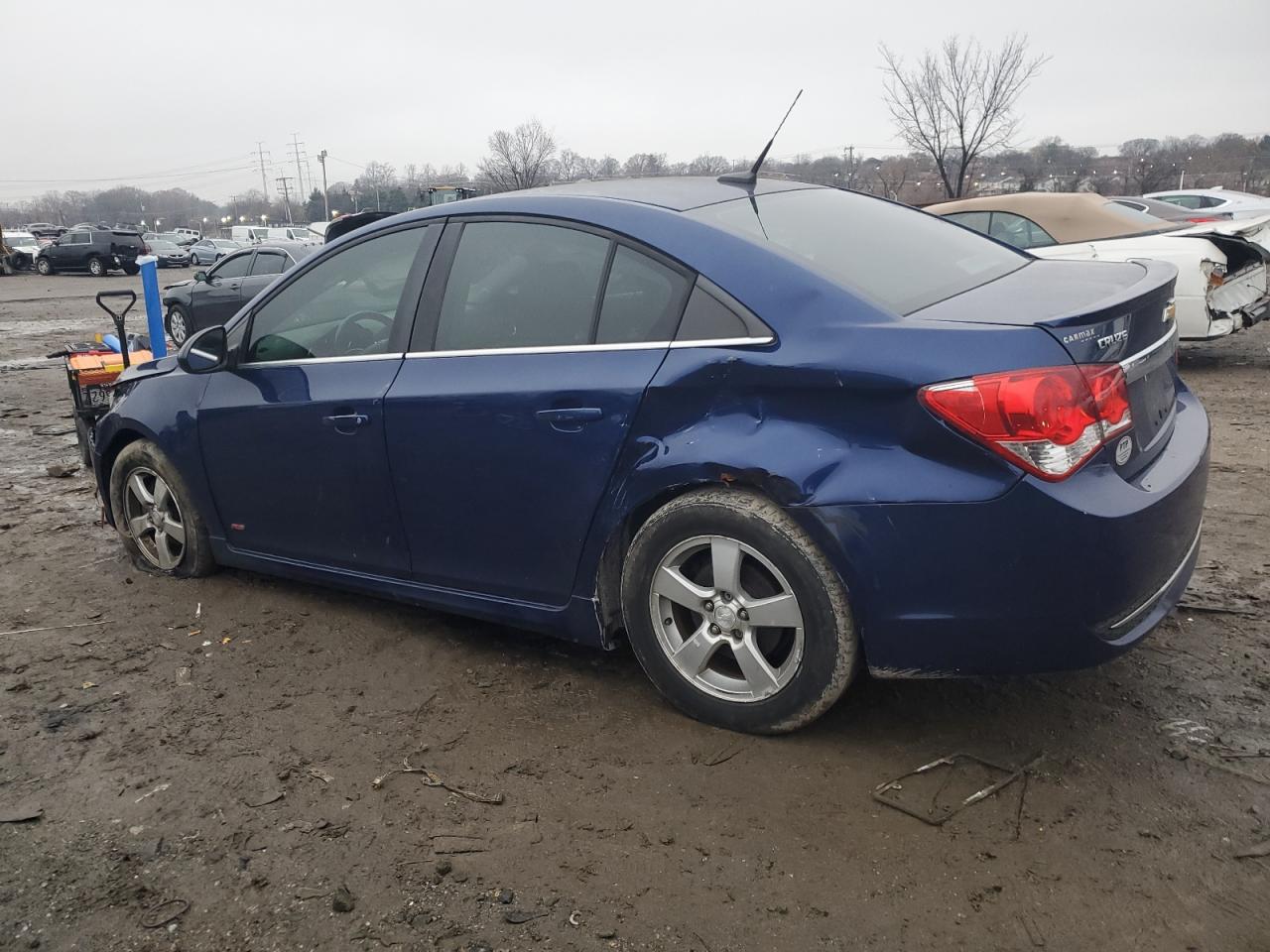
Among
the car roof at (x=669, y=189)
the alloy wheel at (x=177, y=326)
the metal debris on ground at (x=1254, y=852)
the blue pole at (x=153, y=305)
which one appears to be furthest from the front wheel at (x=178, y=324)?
the metal debris on ground at (x=1254, y=852)

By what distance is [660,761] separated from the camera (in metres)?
3.03

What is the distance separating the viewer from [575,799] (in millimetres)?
2865

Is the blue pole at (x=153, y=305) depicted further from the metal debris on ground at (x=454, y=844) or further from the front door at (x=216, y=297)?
the front door at (x=216, y=297)

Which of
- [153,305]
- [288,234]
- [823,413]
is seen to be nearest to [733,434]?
[823,413]

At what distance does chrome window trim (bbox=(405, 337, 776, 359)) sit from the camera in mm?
2934

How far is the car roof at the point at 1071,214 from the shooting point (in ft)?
29.1

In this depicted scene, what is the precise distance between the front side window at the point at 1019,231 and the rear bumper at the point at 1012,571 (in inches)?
277

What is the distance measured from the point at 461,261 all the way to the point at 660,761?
1850mm

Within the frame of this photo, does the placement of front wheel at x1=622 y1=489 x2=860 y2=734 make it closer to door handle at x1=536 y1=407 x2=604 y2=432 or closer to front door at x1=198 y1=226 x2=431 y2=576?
door handle at x1=536 y1=407 x2=604 y2=432

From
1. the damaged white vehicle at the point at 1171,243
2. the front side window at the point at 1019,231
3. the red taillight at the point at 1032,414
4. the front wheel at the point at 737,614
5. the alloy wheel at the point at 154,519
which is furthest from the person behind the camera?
the front side window at the point at 1019,231

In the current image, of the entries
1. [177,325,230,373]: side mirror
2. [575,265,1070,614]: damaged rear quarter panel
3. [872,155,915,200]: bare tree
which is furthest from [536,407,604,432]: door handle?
[872,155,915,200]: bare tree

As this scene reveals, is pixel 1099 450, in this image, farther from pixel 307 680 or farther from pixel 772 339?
pixel 307 680

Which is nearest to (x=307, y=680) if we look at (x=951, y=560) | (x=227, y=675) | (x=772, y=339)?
(x=227, y=675)

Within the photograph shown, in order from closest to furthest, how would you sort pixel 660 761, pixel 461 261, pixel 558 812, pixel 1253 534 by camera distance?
pixel 558 812 → pixel 660 761 → pixel 461 261 → pixel 1253 534
